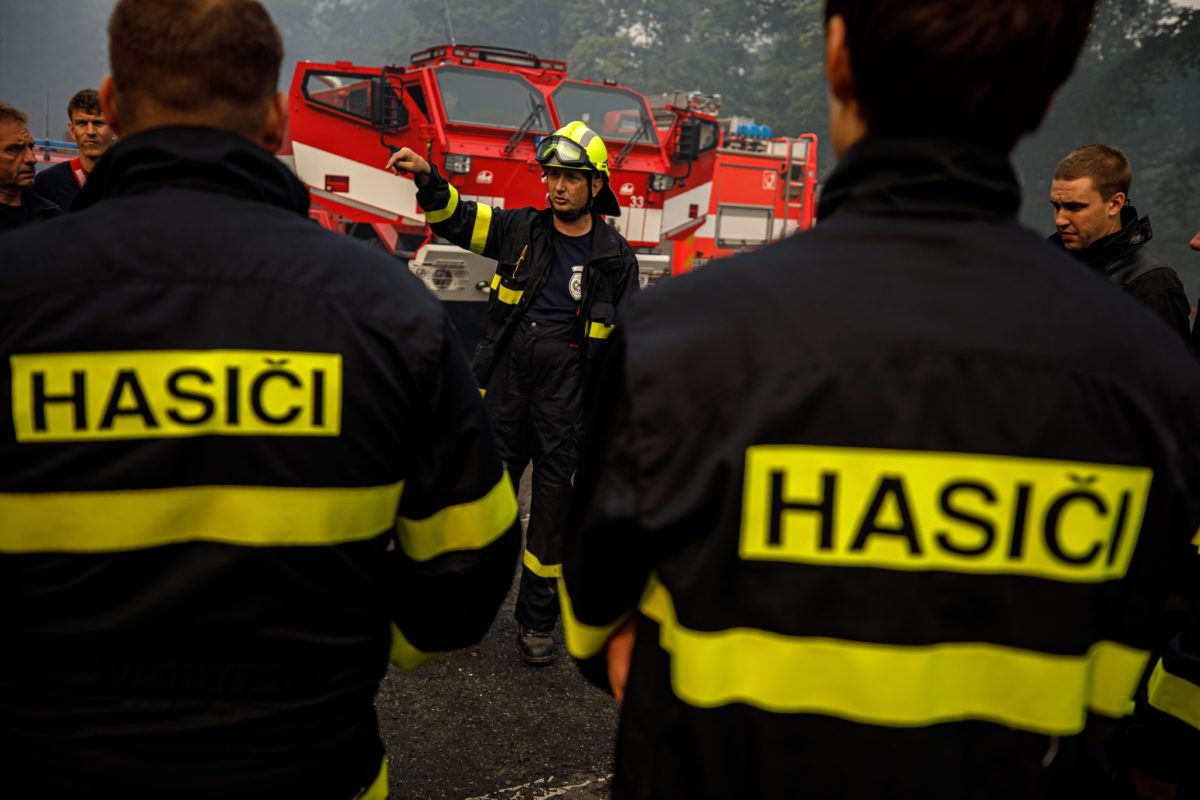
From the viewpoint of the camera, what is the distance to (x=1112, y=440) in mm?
1185

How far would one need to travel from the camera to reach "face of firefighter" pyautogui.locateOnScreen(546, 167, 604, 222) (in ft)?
14.5

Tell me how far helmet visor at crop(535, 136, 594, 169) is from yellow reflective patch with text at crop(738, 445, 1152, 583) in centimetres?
350

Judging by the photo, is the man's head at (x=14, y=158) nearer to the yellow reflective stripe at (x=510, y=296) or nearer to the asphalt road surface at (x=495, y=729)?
the yellow reflective stripe at (x=510, y=296)

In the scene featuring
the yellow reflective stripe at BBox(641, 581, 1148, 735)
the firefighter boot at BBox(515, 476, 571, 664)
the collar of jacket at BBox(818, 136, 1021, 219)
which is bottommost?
the firefighter boot at BBox(515, 476, 571, 664)

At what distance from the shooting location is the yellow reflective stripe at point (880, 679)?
1182mm

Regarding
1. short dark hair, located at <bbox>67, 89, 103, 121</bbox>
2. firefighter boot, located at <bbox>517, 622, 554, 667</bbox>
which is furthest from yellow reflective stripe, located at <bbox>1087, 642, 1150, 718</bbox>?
short dark hair, located at <bbox>67, 89, 103, 121</bbox>

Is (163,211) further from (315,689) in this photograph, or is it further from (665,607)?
(665,607)

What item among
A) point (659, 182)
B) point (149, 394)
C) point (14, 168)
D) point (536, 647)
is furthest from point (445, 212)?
point (659, 182)

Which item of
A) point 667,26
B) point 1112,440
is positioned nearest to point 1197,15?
point 1112,440

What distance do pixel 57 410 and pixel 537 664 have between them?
9.72 ft

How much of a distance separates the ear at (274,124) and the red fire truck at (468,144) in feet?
23.5

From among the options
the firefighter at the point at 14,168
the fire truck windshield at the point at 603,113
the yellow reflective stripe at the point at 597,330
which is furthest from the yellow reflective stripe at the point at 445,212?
the fire truck windshield at the point at 603,113

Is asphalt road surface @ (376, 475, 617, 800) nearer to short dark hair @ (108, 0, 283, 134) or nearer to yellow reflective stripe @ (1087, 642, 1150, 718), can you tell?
yellow reflective stripe @ (1087, 642, 1150, 718)

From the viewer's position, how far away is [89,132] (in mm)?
5082
